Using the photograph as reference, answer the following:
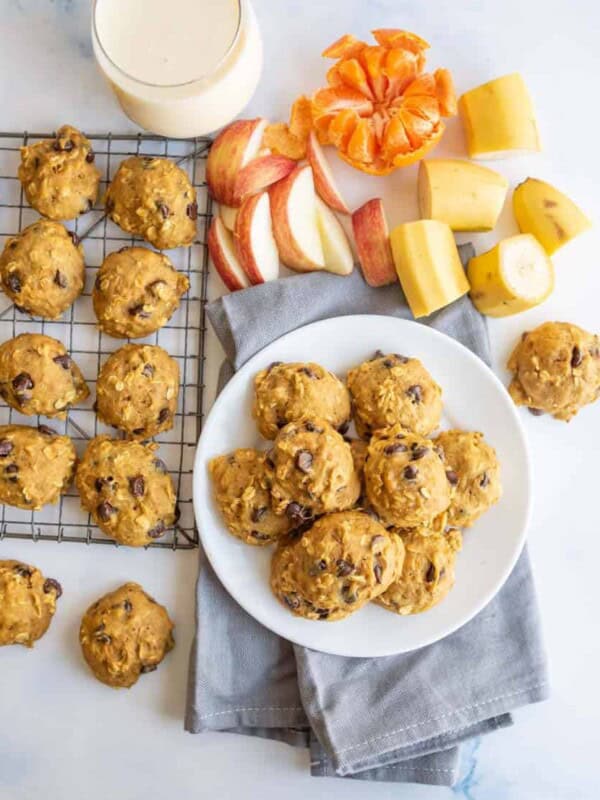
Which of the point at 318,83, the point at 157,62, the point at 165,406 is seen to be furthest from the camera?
the point at 318,83

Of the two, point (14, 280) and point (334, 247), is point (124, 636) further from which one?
point (334, 247)

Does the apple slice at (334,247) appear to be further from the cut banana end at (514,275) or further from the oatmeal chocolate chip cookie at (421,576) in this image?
the oatmeal chocolate chip cookie at (421,576)

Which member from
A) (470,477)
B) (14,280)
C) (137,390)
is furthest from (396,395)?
(14,280)

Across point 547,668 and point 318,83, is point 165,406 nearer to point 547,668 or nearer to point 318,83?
point 318,83

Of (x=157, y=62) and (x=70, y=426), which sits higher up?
(x=157, y=62)

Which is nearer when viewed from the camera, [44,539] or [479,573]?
[479,573]

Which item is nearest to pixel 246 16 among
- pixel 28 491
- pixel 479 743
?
pixel 28 491

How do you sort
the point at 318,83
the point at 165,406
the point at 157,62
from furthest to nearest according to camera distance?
the point at 318,83 → the point at 165,406 → the point at 157,62
